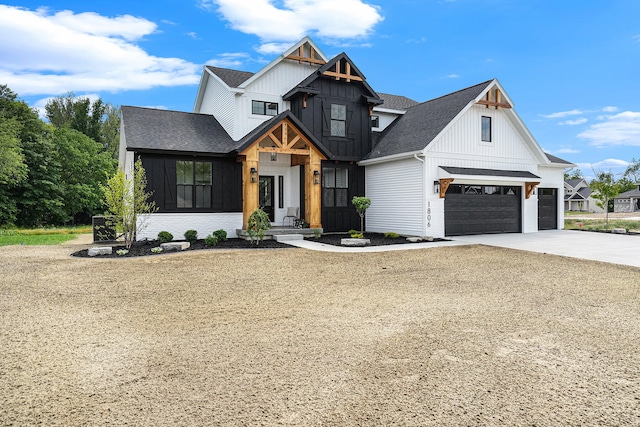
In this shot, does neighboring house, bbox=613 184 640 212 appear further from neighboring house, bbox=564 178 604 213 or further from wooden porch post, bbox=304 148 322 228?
wooden porch post, bbox=304 148 322 228

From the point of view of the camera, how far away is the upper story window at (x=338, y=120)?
691 inches

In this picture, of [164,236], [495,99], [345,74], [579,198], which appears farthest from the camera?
[579,198]

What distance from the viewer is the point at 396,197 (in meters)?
16.6

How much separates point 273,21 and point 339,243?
8533 mm

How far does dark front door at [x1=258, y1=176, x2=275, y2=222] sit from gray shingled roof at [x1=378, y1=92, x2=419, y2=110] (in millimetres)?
7575

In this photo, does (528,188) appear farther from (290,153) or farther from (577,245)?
(290,153)

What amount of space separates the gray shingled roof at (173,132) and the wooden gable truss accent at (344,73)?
5142 mm

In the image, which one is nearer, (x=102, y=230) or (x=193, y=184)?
(x=102, y=230)

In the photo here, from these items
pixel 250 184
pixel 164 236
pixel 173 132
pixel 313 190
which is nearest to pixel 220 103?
pixel 173 132

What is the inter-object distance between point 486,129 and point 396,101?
6.99 meters

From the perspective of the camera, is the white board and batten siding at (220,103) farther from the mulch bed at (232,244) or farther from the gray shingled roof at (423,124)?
the gray shingled roof at (423,124)

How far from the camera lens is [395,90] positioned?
24938 mm

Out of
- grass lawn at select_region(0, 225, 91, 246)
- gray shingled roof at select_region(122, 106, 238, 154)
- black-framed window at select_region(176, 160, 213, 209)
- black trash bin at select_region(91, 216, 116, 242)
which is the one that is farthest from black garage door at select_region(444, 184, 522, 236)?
grass lawn at select_region(0, 225, 91, 246)

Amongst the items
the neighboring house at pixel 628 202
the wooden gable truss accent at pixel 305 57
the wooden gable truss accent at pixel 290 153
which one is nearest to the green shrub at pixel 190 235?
the wooden gable truss accent at pixel 290 153
